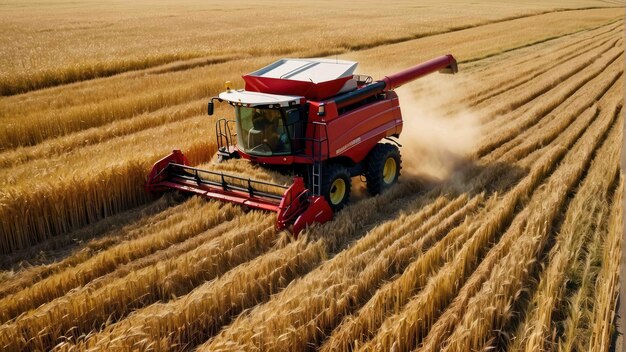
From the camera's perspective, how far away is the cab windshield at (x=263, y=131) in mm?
7785

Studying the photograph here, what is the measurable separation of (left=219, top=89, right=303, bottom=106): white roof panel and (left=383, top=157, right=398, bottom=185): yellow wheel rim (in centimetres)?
206

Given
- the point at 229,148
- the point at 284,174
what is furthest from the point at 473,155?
the point at 229,148

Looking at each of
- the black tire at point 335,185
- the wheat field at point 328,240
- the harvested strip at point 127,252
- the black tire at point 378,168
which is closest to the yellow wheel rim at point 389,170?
the black tire at point 378,168

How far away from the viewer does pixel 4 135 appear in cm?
1122

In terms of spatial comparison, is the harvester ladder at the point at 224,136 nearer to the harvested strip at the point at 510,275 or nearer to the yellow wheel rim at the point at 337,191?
the yellow wheel rim at the point at 337,191

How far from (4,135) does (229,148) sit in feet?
17.9

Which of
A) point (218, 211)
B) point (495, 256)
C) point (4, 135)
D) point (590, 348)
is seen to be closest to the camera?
point (590, 348)

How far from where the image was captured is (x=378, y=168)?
8.53 meters

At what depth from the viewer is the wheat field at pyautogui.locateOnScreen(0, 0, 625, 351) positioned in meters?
4.90

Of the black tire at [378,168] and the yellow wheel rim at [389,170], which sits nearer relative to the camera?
the black tire at [378,168]

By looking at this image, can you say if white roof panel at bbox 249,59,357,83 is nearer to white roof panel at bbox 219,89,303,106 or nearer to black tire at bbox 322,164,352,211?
white roof panel at bbox 219,89,303,106

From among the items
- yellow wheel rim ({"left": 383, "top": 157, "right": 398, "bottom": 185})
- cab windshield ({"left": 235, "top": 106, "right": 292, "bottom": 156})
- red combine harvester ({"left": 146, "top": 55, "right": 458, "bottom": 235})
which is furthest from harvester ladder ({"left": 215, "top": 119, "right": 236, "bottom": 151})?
yellow wheel rim ({"left": 383, "top": 157, "right": 398, "bottom": 185})

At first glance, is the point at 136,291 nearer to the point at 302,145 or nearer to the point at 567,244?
the point at 302,145

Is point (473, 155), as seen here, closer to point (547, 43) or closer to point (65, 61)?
point (65, 61)
